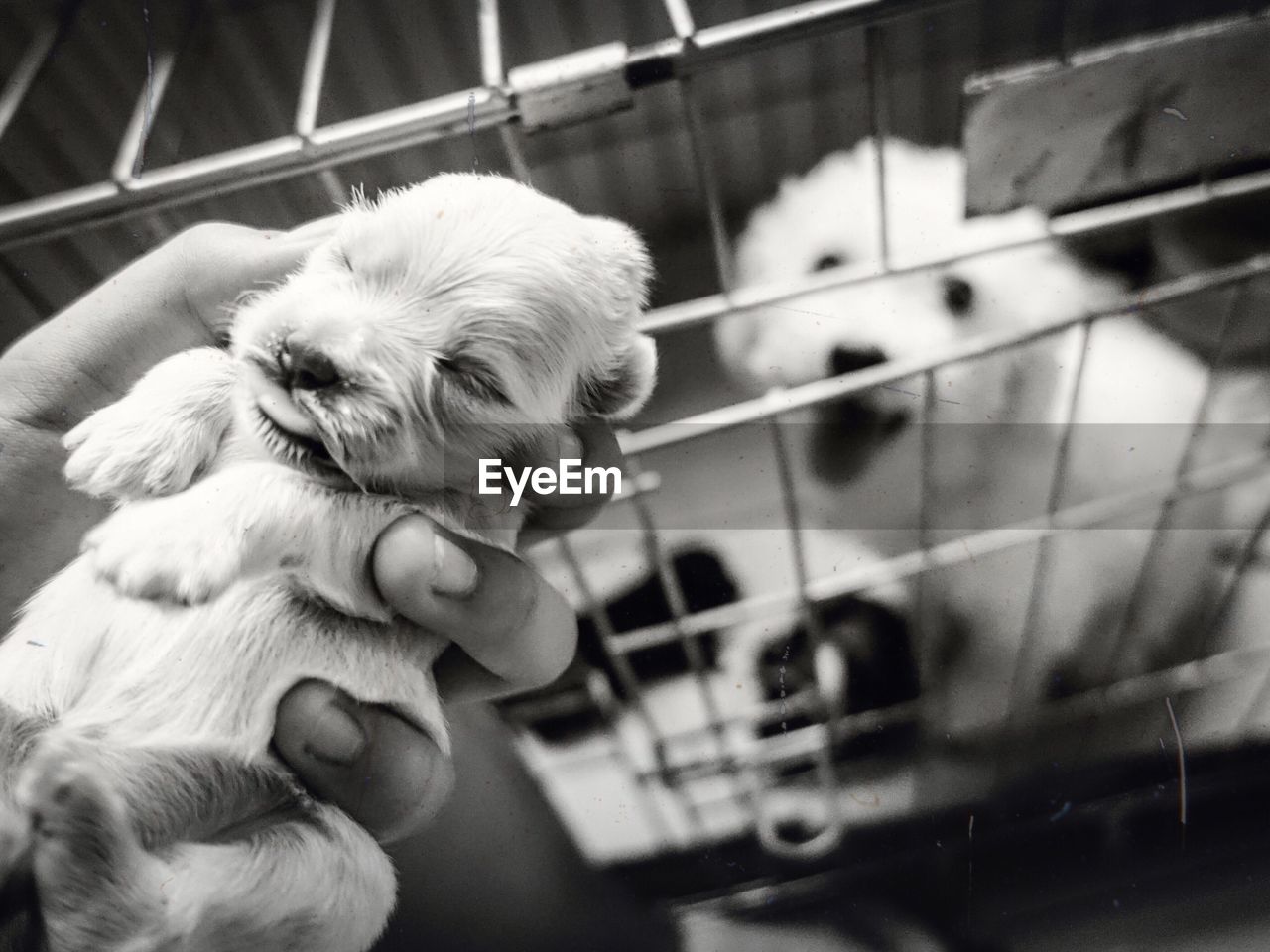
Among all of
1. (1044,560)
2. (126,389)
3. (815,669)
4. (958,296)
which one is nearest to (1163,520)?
(1044,560)

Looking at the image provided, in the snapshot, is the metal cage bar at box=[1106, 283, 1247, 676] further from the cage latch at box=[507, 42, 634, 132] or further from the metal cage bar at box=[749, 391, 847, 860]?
the cage latch at box=[507, 42, 634, 132]

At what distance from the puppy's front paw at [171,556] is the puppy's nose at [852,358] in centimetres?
66

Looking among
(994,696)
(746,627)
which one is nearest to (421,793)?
(746,627)

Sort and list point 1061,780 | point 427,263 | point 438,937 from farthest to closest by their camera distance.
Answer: point 1061,780 < point 438,937 < point 427,263

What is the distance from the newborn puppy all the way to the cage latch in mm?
171

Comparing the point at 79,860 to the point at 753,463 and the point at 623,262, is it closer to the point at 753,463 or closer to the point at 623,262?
the point at 623,262

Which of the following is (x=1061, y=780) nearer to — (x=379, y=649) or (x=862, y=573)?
(x=862, y=573)

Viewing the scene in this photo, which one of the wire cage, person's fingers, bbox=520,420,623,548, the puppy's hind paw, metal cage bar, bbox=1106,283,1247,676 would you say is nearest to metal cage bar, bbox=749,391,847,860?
the wire cage

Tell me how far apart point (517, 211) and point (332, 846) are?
1.58 feet

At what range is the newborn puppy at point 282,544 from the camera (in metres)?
0.55

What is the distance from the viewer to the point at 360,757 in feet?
2.01

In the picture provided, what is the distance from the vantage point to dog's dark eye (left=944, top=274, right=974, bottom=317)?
3.31ft

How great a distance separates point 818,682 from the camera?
0.98 meters

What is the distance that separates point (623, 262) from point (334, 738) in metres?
0.43
